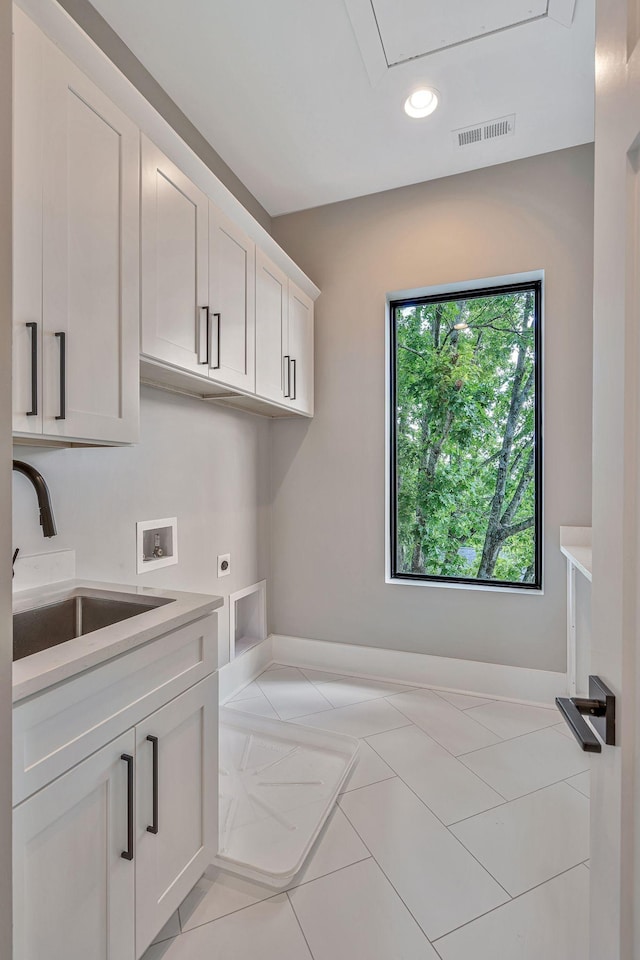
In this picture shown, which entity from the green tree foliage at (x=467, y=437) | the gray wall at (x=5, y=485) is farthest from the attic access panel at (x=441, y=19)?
the gray wall at (x=5, y=485)

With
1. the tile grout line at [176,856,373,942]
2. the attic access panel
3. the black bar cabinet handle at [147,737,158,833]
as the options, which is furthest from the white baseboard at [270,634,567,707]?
the attic access panel

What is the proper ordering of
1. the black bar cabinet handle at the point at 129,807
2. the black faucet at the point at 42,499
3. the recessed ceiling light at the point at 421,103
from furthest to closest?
the recessed ceiling light at the point at 421,103
the black faucet at the point at 42,499
the black bar cabinet handle at the point at 129,807

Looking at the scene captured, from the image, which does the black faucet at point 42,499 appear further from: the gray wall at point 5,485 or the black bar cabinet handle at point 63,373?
the gray wall at point 5,485

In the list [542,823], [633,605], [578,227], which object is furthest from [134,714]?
[578,227]

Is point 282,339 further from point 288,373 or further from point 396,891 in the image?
point 396,891

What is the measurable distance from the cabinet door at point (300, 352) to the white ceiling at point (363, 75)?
2.28 ft

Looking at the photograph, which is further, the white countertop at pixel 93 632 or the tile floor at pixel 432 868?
the tile floor at pixel 432 868

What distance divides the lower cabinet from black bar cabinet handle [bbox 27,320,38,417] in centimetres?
79

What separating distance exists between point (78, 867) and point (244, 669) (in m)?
1.86

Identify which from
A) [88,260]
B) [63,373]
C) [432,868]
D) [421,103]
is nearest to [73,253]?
[88,260]

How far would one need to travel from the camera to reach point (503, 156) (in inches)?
101

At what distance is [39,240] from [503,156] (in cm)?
248

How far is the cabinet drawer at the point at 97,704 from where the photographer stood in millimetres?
850

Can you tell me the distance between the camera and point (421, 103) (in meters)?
2.18
